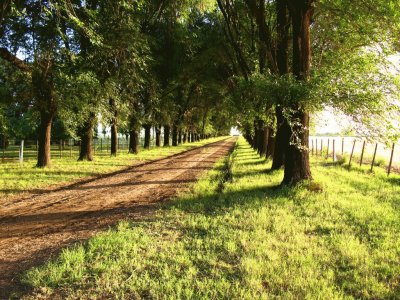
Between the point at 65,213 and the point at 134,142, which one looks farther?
the point at 134,142

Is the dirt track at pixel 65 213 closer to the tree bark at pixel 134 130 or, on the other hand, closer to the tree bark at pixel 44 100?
the tree bark at pixel 44 100

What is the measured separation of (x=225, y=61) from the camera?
2783 centimetres

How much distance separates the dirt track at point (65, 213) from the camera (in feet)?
20.3

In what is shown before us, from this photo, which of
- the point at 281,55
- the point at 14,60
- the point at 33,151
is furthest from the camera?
the point at 33,151

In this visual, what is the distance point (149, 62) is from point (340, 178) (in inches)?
818

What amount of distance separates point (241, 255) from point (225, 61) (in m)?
23.7

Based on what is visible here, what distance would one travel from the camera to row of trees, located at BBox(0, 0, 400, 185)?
34.3 ft

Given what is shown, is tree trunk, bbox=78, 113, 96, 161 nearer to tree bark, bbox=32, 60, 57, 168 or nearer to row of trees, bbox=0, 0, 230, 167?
row of trees, bbox=0, 0, 230, 167

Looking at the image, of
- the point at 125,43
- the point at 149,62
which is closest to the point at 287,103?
the point at 125,43

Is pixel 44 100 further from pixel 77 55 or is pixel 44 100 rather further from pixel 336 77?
pixel 336 77

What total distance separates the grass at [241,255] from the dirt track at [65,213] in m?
0.57

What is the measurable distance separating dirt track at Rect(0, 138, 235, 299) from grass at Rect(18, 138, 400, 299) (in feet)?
1.87

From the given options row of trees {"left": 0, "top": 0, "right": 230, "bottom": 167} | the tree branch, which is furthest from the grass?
the tree branch

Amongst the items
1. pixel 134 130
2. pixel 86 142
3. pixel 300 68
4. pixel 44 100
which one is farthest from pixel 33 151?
pixel 300 68
